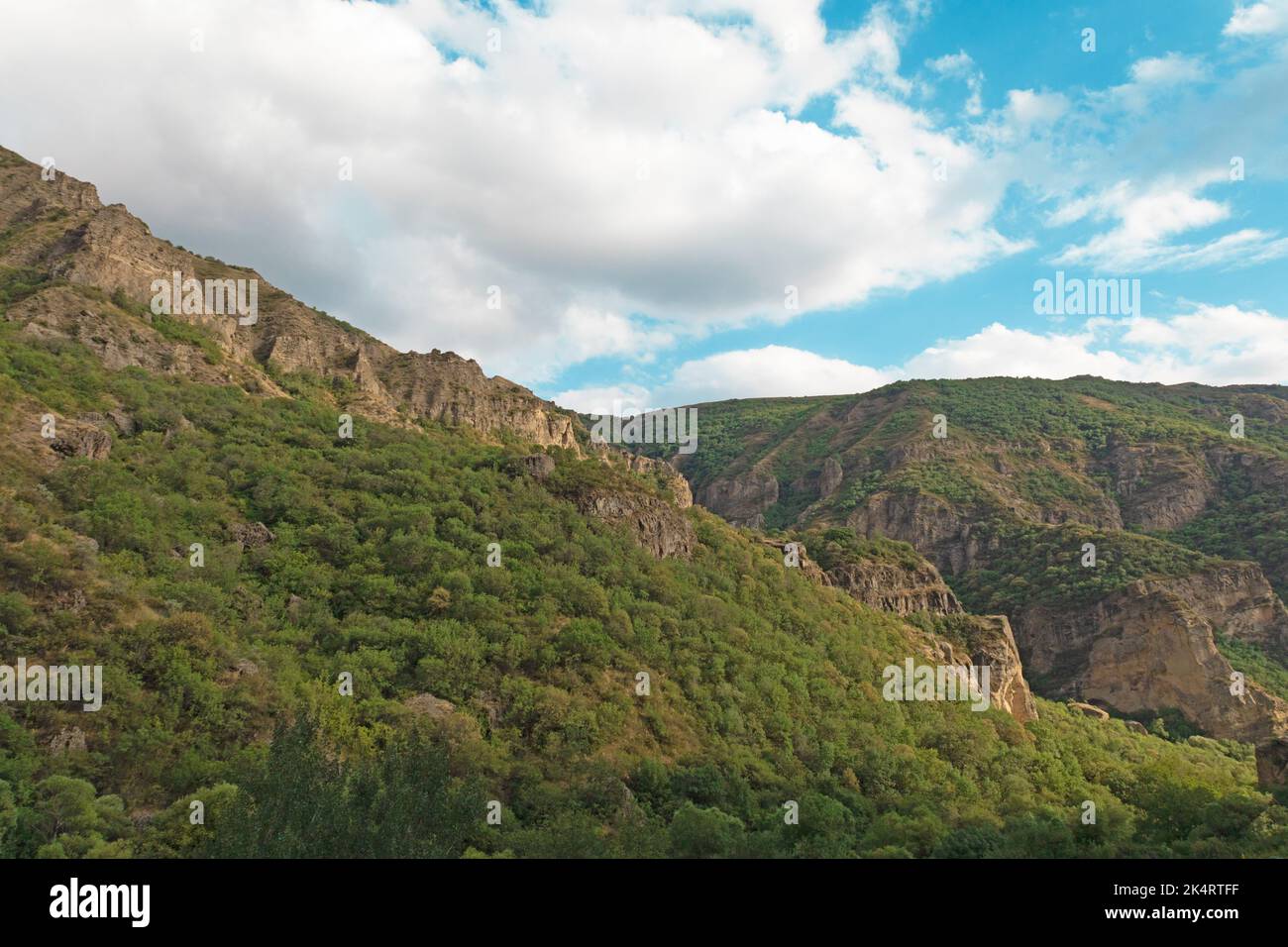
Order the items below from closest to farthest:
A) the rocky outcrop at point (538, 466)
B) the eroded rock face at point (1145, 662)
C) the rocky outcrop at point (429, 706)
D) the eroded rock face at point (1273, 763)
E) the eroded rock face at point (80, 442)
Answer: the rocky outcrop at point (429, 706) < the eroded rock face at point (1273, 763) < the eroded rock face at point (80, 442) < the rocky outcrop at point (538, 466) < the eroded rock face at point (1145, 662)

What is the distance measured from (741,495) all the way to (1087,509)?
6299 centimetres

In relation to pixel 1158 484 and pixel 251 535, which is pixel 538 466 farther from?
pixel 1158 484

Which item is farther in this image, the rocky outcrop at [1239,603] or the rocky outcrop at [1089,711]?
the rocky outcrop at [1239,603]

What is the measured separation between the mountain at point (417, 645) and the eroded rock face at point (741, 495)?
82.0m

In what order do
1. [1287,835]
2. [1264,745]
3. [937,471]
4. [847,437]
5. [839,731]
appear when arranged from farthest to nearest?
[847,437] < [937,471] < [839,731] < [1264,745] < [1287,835]

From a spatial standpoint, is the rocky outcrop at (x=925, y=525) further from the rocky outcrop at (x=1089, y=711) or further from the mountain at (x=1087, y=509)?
the rocky outcrop at (x=1089, y=711)

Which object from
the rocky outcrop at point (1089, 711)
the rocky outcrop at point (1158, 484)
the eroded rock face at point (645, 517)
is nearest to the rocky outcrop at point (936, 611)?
the rocky outcrop at point (1089, 711)

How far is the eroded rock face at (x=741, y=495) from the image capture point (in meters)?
153

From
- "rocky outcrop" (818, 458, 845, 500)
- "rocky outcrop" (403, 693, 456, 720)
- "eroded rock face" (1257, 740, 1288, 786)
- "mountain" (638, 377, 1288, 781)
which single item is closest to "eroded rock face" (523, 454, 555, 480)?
"rocky outcrop" (403, 693, 456, 720)

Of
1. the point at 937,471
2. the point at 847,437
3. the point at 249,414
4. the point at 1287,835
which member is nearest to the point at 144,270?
the point at 249,414

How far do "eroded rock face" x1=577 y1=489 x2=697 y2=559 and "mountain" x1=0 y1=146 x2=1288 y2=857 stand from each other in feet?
0.87
